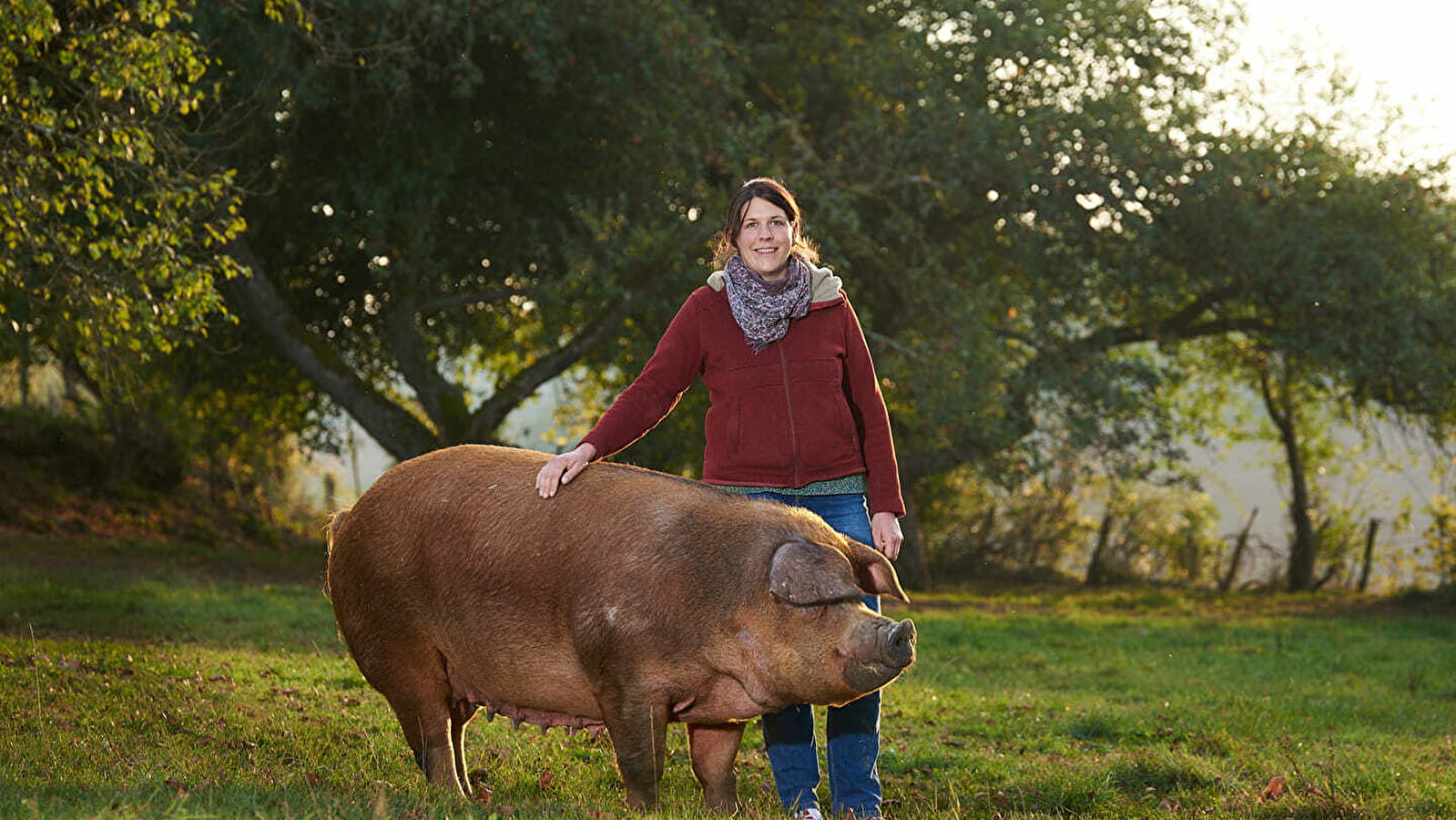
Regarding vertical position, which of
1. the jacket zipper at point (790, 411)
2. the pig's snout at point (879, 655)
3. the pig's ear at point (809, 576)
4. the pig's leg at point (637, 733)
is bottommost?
the pig's leg at point (637, 733)

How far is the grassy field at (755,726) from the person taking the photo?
5652mm

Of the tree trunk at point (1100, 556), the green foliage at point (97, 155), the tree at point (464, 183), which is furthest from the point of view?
the tree trunk at point (1100, 556)

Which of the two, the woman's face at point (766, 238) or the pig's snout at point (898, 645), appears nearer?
the pig's snout at point (898, 645)

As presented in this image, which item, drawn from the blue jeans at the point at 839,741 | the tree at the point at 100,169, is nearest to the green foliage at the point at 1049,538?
the tree at the point at 100,169

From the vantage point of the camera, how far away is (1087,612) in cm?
1902

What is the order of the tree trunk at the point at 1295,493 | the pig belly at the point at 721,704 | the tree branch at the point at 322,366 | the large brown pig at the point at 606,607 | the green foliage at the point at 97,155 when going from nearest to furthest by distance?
the large brown pig at the point at 606,607 < the pig belly at the point at 721,704 < the green foliage at the point at 97,155 < the tree branch at the point at 322,366 < the tree trunk at the point at 1295,493

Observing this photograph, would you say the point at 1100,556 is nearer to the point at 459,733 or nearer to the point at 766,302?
the point at 459,733

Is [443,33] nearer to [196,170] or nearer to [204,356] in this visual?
[196,170]

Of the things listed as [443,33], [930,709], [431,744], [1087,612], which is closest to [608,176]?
[443,33]

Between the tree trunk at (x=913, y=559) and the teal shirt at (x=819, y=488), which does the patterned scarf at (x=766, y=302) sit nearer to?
the teal shirt at (x=819, y=488)

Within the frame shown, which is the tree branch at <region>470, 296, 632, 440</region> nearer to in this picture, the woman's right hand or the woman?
the woman

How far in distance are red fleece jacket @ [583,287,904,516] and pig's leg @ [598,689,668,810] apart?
98cm

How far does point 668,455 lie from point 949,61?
21.5 ft

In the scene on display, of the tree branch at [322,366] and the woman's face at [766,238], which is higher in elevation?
the woman's face at [766,238]
